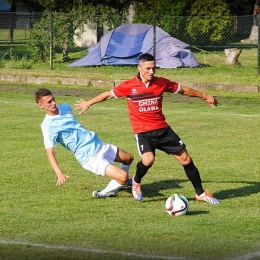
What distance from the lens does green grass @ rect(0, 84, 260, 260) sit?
7758 mm

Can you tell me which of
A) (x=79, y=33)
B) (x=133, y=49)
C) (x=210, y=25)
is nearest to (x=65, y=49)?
(x=79, y=33)

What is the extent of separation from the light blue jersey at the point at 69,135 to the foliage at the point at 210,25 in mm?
25105

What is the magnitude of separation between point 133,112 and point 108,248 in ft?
8.57

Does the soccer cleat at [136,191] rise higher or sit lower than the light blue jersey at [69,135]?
lower

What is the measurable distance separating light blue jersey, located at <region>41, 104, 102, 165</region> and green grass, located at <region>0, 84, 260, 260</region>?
0.61 m

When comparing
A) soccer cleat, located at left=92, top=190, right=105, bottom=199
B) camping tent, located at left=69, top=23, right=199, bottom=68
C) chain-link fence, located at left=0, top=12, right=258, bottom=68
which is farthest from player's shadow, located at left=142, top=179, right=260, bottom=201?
camping tent, located at left=69, top=23, right=199, bottom=68

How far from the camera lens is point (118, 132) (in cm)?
1574

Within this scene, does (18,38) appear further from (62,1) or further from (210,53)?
(210,53)

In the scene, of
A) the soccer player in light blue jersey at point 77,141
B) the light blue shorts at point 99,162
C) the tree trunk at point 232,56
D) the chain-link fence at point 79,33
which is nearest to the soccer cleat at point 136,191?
the soccer player in light blue jersey at point 77,141

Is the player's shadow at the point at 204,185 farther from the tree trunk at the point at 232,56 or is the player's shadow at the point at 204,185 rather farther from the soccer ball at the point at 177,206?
the tree trunk at the point at 232,56

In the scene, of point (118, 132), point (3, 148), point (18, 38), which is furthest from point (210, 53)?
point (3, 148)

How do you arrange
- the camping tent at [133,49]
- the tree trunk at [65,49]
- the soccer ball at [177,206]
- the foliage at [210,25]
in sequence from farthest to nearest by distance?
the foliage at [210,25] < the tree trunk at [65,49] < the camping tent at [133,49] < the soccer ball at [177,206]

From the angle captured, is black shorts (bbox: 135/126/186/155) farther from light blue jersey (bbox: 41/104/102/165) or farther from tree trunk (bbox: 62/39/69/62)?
tree trunk (bbox: 62/39/69/62)

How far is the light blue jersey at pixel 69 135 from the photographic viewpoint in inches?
385
